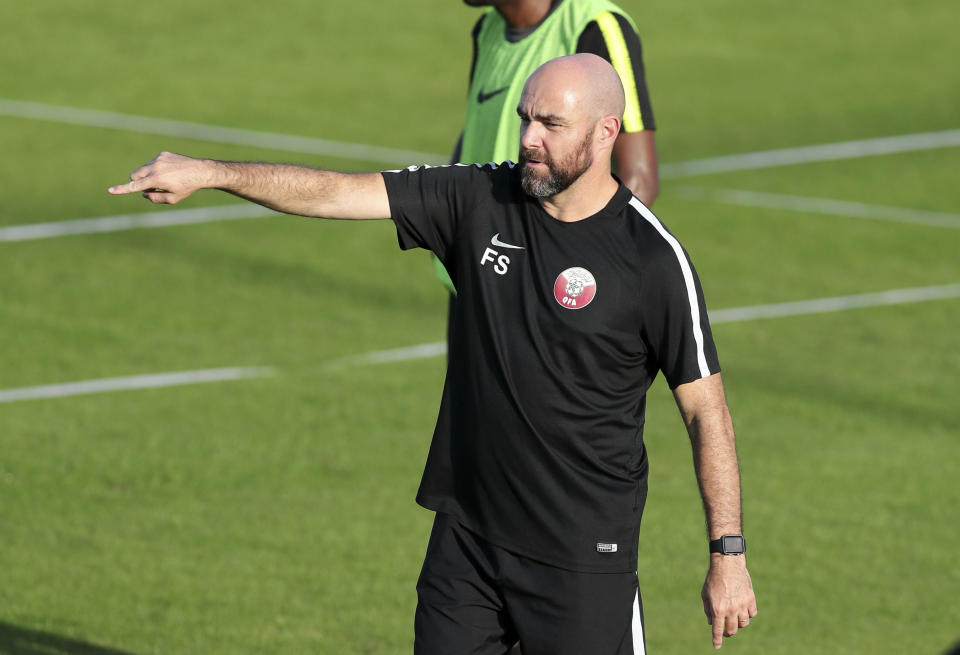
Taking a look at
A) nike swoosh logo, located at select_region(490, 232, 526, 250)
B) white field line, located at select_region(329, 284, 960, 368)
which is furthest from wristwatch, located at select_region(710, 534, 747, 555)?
white field line, located at select_region(329, 284, 960, 368)

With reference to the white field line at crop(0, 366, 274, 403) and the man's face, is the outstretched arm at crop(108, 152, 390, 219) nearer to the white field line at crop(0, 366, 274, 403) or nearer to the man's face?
the man's face

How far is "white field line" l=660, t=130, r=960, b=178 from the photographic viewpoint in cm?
1756

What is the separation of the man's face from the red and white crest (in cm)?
25

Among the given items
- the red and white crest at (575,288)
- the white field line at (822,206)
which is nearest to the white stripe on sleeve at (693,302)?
the red and white crest at (575,288)

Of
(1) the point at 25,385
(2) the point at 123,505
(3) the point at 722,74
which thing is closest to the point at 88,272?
(1) the point at 25,385

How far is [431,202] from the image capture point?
16.6 ft

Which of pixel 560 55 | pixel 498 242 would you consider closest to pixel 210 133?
pixel 560 55

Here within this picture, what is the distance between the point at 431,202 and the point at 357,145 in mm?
13306

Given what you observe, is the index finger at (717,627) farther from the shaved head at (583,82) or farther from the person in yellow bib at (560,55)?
the person in yellow bib at (560,55)

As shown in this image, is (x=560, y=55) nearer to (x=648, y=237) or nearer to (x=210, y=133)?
(x=648, y=237)

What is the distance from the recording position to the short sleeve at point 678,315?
187 inches

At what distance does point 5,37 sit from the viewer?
2214 centimetres

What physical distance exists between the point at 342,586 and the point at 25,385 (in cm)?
356

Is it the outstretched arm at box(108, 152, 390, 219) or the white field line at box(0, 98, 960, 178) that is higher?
the white field line at box(0, 98, 960, 178)
